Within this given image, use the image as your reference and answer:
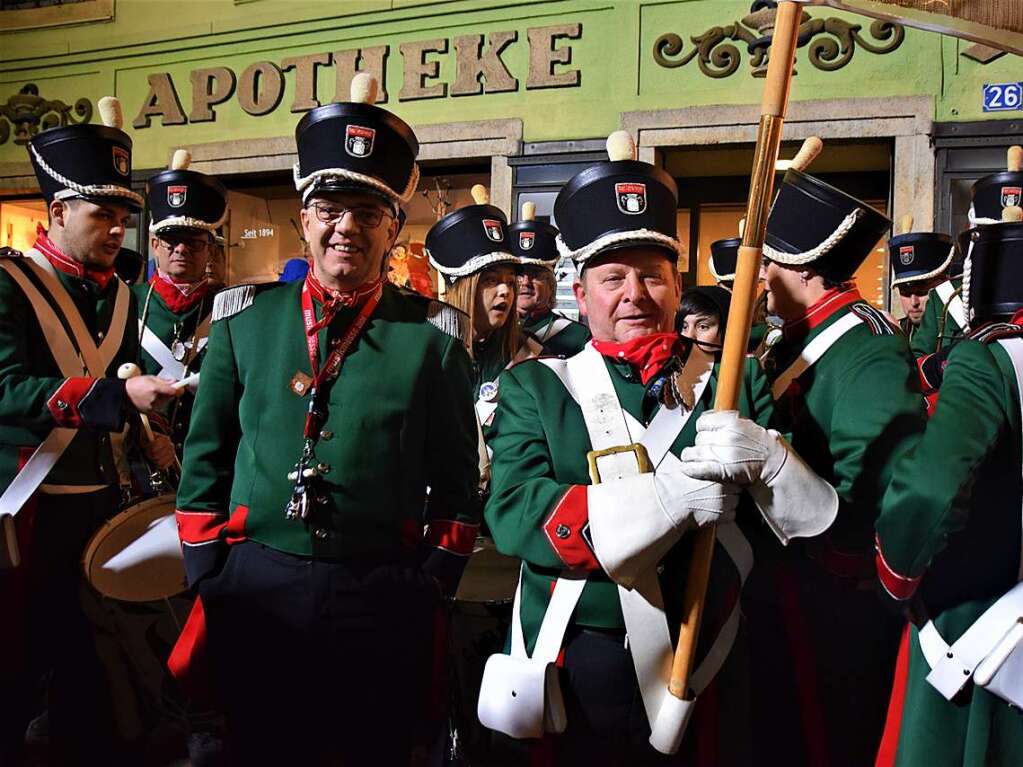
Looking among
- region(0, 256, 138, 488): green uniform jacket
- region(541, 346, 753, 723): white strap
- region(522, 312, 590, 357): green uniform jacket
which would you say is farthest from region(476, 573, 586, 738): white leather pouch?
region(522, 312, 590, 357): green uniform jacket

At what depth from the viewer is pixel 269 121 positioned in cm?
1052

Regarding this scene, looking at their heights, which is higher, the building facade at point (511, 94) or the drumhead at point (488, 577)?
the building facade at point (511, 94)

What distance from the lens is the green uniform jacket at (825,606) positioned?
2.63 m

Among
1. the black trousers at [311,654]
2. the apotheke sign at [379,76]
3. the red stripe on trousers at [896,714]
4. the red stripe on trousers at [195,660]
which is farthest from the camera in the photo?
the apotheke sign at [379,76]

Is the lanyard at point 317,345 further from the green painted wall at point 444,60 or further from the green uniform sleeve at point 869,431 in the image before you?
the green painted wall at point 444,60

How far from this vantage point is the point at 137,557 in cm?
299

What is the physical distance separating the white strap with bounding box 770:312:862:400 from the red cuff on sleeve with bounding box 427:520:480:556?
0.95 meters

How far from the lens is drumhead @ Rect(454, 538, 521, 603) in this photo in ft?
9.69

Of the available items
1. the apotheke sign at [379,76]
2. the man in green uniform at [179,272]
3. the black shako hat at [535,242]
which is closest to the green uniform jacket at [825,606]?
the man in green uniform at [179,272]

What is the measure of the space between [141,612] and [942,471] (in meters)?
2.66

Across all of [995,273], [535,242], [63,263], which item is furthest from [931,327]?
[63,263]

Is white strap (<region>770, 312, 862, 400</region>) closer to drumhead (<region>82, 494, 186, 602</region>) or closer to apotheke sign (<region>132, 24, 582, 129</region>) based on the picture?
drumhead (<region>82, 494, 186, 602</region>)

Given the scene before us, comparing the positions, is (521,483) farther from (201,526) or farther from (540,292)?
(540,292)

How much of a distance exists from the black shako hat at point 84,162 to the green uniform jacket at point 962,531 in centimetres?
283
